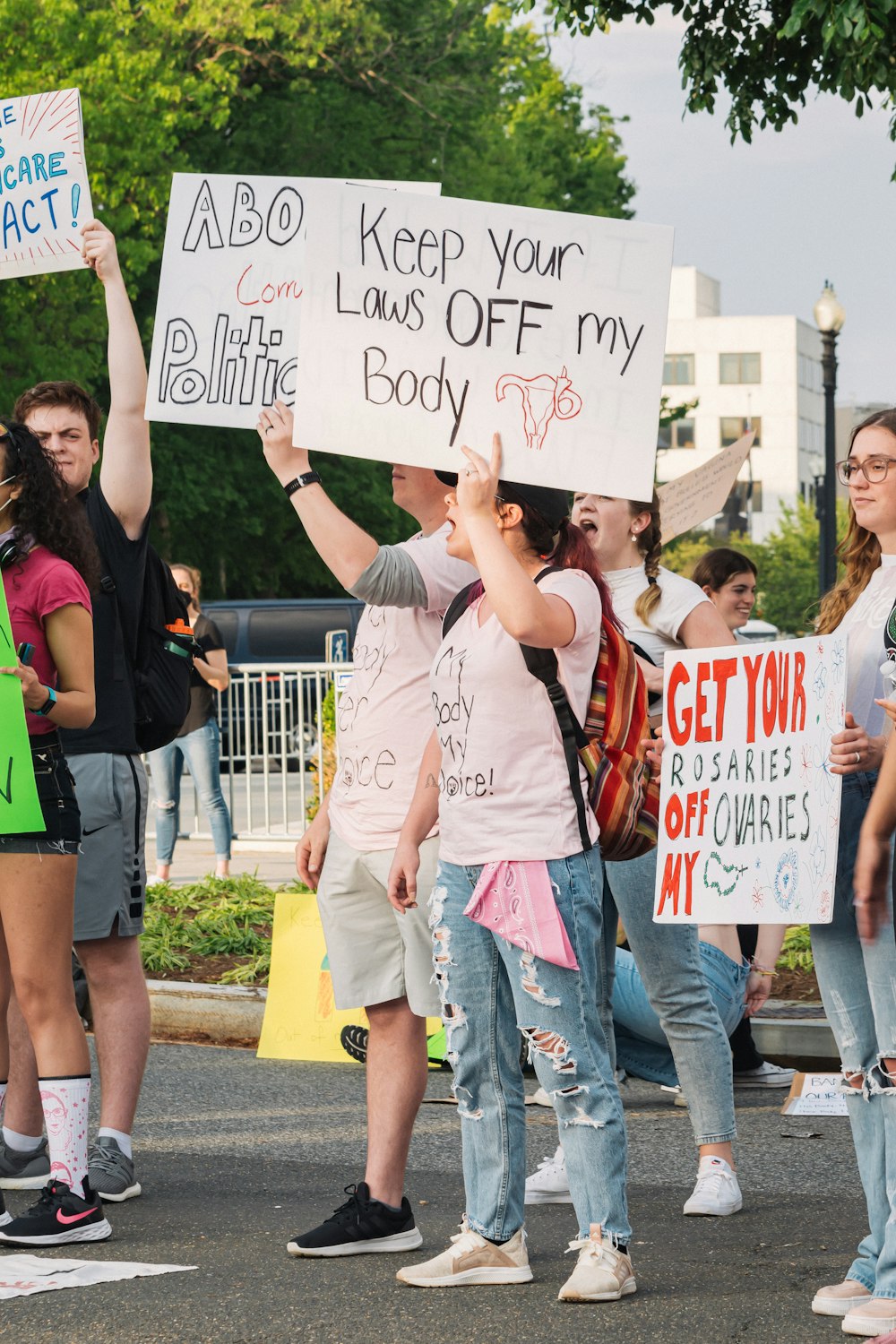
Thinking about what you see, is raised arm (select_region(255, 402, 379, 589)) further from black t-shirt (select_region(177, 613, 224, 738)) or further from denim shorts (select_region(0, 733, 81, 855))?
black t-shirt (select_region(177, 613, 224, 738))

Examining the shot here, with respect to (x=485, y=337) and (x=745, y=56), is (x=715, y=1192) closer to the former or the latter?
(x=485, y=337)

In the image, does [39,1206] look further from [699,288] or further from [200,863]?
[699,288]

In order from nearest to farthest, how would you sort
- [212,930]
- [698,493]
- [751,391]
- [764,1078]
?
1. [764,1078]
2. [698,493]
3. [212,930]
4. [751,391]

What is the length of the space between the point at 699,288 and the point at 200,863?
330 feet

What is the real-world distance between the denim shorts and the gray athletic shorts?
362mm

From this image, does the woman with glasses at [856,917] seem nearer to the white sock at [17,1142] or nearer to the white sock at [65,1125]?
the white sock at [65,1125]

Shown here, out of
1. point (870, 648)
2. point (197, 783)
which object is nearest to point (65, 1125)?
point (870, 648)

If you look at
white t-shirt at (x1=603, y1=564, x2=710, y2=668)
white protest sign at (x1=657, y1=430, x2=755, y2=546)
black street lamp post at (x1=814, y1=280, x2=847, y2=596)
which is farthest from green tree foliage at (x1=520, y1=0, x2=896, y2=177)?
black street lamp post at (x1=814, y1=280, x2=847, y2=596)

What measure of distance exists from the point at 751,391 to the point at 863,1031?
338 feet

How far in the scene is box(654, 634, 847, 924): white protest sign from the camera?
3.74 meters

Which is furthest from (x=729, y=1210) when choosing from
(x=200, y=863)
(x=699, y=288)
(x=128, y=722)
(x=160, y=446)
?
(x=699, y=288)

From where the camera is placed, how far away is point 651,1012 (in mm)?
6062

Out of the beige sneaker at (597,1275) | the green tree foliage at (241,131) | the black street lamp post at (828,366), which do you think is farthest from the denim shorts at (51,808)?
the green tree foliage at (241,131)

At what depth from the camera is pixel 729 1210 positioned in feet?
15.5
